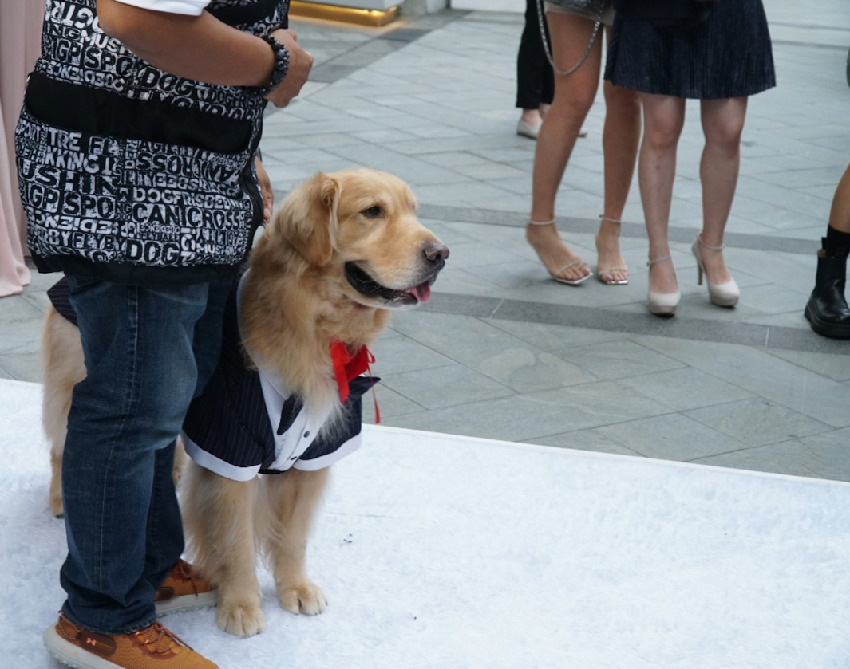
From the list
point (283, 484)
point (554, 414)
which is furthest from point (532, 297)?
point (283, 484)

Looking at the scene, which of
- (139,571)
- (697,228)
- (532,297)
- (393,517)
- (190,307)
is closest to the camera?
(190,307)

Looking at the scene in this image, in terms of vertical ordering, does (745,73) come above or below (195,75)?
below

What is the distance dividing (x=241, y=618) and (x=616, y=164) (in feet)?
9.49

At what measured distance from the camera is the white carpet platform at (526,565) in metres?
2.41

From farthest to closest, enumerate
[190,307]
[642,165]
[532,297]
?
[532,297]
[642,165]
[190,307]

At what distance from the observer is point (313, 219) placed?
217 centimetres

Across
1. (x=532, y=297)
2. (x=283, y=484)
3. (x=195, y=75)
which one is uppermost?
(x=195, y=75)

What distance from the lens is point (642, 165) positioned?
14.3 ft

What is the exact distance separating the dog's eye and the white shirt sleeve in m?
0.64

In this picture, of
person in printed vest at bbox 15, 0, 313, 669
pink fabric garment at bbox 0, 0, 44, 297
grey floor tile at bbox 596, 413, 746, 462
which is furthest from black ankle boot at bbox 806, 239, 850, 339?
pink fabric garment at bbox 0, 0, 44, 297

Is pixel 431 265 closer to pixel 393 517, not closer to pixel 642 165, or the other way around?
pixel 393 517

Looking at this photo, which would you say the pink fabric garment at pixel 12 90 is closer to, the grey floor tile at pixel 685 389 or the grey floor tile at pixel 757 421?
the grey floor tile at pixel 685 389

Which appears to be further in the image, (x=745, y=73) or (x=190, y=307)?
(x=745, y=73)

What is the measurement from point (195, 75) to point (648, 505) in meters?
1.83
